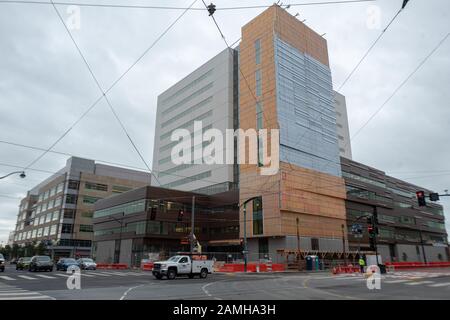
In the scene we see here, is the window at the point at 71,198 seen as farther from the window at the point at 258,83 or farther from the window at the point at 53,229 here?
the window at the point at 258,83

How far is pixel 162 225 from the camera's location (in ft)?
211

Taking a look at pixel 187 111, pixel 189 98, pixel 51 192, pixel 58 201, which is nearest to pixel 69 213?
pixel 58 201

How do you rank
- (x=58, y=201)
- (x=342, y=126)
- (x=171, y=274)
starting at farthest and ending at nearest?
(x=58, y=201), (x=342, y=126), (x=171, y=274)

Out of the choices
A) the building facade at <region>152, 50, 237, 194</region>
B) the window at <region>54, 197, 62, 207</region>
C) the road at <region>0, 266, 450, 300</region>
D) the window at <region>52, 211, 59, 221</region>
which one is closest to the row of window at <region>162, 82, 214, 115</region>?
the building facade at <region>152, 50, 237, 194</region>

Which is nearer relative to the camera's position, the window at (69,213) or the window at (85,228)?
the window at (69,213)

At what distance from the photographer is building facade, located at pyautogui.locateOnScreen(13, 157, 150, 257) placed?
95.2 m

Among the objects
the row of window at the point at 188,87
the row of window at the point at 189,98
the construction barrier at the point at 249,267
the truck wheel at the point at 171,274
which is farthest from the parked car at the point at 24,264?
the row of window at the point at 188,87

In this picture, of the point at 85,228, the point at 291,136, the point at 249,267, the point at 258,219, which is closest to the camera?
the point at 249,267

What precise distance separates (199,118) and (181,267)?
200ft

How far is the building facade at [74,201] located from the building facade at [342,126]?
65562mm

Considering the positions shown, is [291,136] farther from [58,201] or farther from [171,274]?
[58,201]

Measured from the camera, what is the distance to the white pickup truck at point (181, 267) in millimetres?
24891
